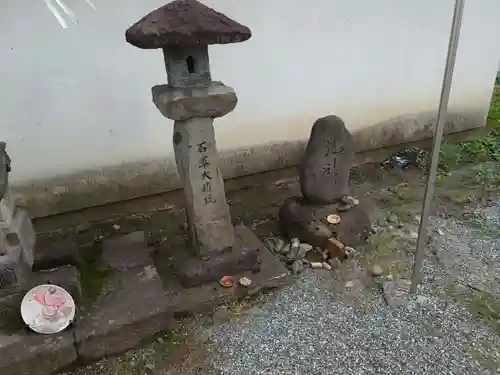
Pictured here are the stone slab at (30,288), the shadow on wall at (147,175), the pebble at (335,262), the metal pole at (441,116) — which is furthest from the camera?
the shadow on wall at (147,175)

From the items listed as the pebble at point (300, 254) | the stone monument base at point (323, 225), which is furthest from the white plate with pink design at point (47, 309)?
the stone monument base at point (323, 225)

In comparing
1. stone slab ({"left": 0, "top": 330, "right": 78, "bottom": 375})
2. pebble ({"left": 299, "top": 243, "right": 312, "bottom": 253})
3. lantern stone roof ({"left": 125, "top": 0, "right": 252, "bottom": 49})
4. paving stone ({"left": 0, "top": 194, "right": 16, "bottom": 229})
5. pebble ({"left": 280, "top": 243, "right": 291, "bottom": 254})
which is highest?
lantern stone roof ({"left": 125, "top": 0, "right": 252, "bottom": 49})

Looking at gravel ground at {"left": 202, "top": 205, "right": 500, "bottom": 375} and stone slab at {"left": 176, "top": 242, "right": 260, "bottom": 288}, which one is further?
stone slab at {"left": 176, "top": 242, "right": 260, "bottom": 288}

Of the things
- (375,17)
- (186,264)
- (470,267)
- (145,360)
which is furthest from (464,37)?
(145,360)

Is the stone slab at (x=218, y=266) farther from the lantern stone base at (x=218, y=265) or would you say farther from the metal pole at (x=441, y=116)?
the metal pole at (x=441, y=116)

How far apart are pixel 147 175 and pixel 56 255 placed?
114 centimetres

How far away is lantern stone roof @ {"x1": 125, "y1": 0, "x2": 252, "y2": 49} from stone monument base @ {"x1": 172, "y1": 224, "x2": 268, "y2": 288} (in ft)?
4.24

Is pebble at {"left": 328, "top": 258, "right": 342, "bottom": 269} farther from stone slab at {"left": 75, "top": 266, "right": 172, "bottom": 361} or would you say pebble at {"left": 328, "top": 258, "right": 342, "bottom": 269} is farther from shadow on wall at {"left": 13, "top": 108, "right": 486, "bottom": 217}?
shadow on wall at {"left": 13, "top": 108, "right": 486, "bottom": 217}

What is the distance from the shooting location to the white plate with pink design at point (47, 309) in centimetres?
260

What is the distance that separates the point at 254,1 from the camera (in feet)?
12.8

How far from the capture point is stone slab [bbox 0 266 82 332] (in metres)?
2.68

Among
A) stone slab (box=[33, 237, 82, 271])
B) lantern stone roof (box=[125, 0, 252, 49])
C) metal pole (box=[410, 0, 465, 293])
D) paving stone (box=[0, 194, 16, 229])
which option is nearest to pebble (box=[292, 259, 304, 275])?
metal pole (box=[410, 0, 465, 293])

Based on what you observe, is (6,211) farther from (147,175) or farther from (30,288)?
(147,175)

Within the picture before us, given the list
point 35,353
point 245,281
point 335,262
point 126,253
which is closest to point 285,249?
point 335,262
